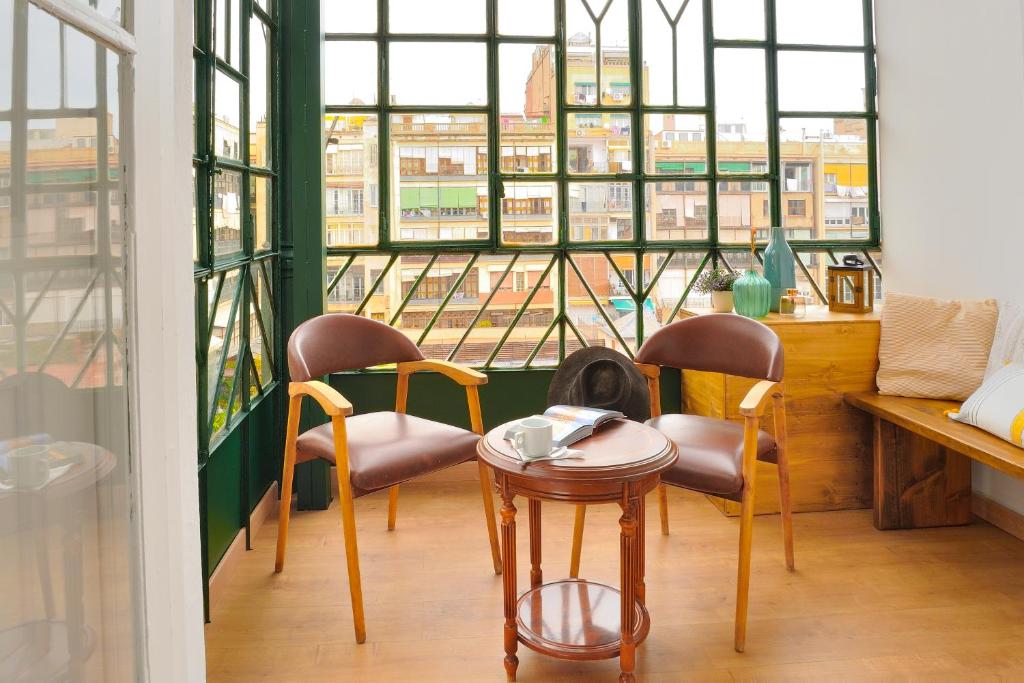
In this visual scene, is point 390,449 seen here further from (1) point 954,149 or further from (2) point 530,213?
(1) point 954,149

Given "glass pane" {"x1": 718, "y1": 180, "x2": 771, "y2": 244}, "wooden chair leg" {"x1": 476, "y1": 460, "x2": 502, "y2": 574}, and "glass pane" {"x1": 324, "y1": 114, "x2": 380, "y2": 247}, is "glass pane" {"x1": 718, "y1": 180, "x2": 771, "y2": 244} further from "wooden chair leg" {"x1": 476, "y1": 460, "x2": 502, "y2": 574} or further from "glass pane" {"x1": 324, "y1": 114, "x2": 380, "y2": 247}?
"wooden chair leg" {"x1": 476, "y1": 460, "x2": 502, "y2": 574}

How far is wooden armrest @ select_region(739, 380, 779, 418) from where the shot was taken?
2.15 metres

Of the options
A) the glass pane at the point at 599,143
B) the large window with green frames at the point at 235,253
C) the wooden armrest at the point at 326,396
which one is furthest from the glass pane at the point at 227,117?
the glass pane at the point at 599,143

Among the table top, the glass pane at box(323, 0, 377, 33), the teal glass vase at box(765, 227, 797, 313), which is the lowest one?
the table top

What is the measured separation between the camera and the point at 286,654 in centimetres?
209

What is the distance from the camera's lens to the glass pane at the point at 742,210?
147 inches

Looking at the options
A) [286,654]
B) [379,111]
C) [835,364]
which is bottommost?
[286,654]

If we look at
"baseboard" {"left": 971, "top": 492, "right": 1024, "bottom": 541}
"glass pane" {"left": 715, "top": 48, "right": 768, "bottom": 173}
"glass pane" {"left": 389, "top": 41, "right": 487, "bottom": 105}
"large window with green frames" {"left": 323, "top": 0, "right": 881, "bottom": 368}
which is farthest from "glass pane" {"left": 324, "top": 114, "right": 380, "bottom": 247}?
"baseboard" {"left": 971, "top": 492, "right": 1024, "bottom": 541}

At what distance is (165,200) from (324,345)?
1.51m

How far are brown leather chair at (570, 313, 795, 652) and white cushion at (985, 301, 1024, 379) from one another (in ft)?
2.98

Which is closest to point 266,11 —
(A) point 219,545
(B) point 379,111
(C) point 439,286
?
(B) point 379,111

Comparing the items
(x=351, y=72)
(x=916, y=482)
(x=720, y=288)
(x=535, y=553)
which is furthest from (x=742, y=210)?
(x=535, y=553)

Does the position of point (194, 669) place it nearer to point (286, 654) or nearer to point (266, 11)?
point (286, 654)

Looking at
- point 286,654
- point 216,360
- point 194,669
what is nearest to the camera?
point 194,669
